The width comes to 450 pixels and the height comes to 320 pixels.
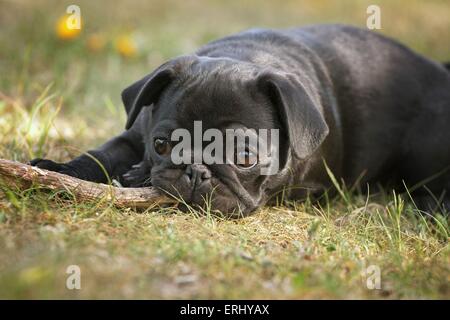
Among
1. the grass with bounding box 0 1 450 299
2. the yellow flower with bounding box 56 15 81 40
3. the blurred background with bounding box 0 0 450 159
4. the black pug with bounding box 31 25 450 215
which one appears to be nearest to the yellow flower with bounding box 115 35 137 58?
the blurred background with bounding box 0 0 450 159

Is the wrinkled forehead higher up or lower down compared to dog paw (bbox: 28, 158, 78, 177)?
higher up

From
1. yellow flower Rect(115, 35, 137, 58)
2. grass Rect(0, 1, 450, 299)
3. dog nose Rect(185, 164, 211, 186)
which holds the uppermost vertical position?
yellow flower Rect(115, 35, 137, 58)

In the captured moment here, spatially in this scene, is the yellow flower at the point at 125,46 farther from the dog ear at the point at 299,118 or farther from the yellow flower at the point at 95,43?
the dog ear at the point at 299,118

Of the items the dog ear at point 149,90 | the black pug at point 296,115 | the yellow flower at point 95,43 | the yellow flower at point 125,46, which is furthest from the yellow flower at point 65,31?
the dog ear at point 149,90

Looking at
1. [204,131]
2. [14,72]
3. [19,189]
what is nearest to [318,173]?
[204,131]

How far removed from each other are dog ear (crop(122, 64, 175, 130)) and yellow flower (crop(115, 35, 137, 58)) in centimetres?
391

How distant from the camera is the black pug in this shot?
168 inches

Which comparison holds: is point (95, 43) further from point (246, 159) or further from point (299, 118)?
point (299, 118)

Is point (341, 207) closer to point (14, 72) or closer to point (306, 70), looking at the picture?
point (306, 70)

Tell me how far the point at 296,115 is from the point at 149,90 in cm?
108

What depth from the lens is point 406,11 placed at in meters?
12.1

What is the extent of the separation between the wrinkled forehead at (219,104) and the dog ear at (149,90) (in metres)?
0.15

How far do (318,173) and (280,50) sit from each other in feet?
3.46

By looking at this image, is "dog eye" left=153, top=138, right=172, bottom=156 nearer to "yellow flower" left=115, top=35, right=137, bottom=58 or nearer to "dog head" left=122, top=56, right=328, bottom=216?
"dog head" left=122, top=56, right=328, bottom=216
